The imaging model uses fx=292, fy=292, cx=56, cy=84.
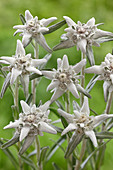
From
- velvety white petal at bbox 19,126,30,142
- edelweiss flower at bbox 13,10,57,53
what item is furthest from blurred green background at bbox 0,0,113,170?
velvety white petal at bbox 19,126,30,142

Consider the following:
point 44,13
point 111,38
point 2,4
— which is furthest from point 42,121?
point 2,4

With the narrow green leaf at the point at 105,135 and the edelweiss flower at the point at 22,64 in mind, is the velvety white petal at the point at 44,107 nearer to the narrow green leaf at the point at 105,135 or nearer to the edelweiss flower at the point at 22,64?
the edelweiss flower at the point at 22,64

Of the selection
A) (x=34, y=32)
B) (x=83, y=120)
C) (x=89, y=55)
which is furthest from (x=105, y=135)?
(x=34, y=32)

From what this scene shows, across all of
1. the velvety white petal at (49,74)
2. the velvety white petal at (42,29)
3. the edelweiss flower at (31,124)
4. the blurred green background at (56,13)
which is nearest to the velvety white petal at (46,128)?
the edelweiss flower at (31,124)

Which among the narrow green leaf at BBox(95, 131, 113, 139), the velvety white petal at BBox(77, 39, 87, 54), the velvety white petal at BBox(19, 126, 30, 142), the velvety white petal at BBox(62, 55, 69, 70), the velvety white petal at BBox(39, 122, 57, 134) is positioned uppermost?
the velvety white petal at BBox(77, 39, 87, 54)

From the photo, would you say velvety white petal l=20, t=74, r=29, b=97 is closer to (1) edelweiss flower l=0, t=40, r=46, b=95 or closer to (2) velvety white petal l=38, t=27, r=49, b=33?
(1) edelweiss flower l=0, t=40, r=46, b=95

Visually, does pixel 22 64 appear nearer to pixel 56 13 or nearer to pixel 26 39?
pixel 26 39

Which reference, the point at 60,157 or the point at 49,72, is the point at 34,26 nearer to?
the point at 49,72

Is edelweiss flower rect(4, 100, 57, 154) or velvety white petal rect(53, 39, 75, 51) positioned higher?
velvety white petal rect(53, 39, 75, 51)
